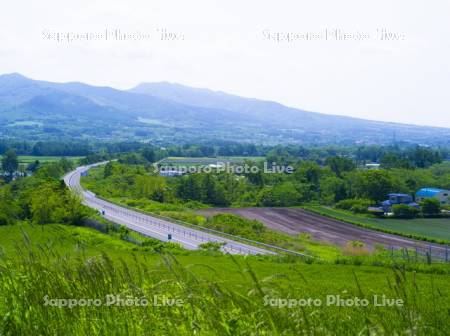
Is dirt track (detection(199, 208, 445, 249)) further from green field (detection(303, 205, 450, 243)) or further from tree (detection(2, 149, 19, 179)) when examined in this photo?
tree (detection(2, 149, 19, 179))

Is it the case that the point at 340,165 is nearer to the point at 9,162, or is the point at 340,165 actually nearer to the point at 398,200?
the point at 398,200

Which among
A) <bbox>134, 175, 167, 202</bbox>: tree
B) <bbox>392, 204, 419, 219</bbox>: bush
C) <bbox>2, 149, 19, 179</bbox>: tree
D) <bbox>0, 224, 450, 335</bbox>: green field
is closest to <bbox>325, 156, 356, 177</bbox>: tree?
<bbox>392, 204, 419, 219</bbox>: bush

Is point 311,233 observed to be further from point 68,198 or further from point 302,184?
point 302,184

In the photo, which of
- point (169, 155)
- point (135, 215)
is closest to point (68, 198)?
point (135, 215)

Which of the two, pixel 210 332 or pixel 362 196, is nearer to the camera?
pixel 210 332

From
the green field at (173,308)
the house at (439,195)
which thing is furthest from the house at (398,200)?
the green field at (173,308)

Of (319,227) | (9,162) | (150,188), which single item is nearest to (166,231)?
(319,227)
